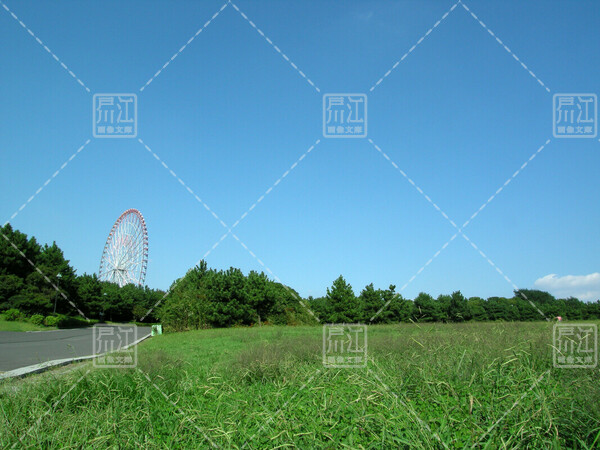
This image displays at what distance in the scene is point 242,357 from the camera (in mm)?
6008

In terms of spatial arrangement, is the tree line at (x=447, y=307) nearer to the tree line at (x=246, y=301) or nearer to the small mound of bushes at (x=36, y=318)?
the tree line at (x=246, y=301)

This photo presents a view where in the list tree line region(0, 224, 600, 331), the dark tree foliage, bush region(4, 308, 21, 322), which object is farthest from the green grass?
the dark tree foliage

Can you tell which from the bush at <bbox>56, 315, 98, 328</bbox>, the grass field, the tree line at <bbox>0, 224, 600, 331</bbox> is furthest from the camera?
the bush at <bbox>56, 315, 98, 328</bbox>

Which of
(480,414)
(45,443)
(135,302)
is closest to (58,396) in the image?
(45,443)

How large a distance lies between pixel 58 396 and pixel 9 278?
40.8 m

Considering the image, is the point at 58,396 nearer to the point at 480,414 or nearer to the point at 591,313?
the point at 480,414

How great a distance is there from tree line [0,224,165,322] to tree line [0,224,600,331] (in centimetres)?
10

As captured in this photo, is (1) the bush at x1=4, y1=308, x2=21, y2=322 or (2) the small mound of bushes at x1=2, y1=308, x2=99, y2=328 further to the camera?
(1) the bush at x1=4, y1=308, x2=21, y2=322

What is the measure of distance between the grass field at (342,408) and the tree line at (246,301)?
12053 mm

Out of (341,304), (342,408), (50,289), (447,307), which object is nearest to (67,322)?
(50,289)

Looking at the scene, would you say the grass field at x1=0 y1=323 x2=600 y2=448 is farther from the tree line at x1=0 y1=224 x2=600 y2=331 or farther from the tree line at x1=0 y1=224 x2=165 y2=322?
the tree line at x1=0 y1=224 x2=165 y2=322

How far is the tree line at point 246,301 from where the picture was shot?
1836cm

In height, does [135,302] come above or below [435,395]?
below

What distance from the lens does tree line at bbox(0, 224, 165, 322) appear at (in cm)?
3762
